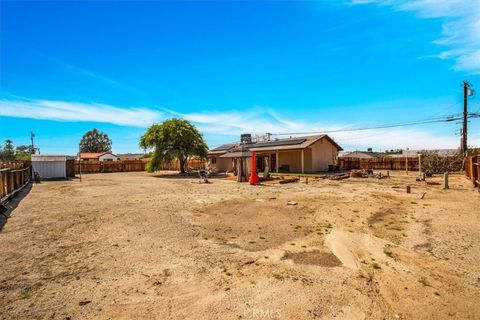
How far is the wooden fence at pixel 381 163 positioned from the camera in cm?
3293

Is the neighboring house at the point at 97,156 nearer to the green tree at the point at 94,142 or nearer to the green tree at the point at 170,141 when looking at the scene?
the green tree at the point at 94,142

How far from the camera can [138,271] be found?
4.62 m

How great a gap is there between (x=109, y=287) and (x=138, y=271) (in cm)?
60

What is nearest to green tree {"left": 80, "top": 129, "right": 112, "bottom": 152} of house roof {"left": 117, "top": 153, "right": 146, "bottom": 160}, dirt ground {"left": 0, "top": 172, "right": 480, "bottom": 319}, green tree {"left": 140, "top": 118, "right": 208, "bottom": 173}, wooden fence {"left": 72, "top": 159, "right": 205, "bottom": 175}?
house roof {"left": 117, "top": 153, "right": 146, "bottom": 160}

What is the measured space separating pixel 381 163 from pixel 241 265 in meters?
35.6

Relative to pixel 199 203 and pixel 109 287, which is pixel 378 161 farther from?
pixel 109 287

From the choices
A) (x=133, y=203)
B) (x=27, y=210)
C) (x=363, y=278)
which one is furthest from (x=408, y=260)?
(x=27, y=210)

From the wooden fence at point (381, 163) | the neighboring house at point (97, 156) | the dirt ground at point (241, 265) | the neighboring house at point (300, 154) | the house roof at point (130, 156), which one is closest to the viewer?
the dirt ground at point (241, 265)

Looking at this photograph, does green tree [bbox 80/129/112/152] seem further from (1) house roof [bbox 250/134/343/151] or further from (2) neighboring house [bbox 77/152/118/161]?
(1) house roof [bbox 250/134/343/151]

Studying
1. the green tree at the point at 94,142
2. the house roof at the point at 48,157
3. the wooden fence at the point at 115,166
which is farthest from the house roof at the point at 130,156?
the house roof at the point at 48,157

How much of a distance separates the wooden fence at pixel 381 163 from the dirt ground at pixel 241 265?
1075 inches

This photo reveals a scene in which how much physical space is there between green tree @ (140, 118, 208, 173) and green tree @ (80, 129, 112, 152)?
2532 inches

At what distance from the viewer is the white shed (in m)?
26.1

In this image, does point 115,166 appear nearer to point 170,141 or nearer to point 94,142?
point 170,141
